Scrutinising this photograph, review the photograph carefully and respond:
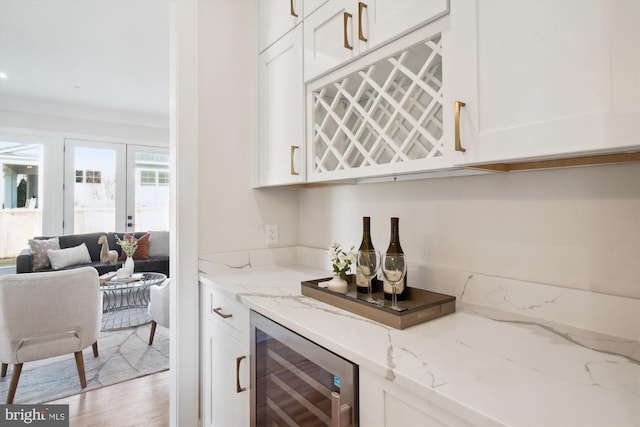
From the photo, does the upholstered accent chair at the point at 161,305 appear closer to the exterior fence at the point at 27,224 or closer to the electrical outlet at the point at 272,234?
the electrical outlet at the point at 272,234

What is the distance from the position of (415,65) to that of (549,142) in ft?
1.87

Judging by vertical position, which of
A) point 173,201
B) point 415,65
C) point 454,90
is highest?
point 415,65

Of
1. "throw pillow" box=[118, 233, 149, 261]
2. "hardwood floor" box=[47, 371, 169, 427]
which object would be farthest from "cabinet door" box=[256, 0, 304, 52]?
"throw pillow" box=[118, 233, 149, 261]

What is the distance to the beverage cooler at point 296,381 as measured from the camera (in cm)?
86

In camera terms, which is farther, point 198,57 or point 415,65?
Answer: point 198,57

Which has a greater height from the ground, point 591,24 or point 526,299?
point 591,24

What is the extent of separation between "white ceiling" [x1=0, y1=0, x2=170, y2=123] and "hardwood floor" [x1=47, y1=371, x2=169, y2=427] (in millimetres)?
2860

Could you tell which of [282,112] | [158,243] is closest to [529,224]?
[282,112]

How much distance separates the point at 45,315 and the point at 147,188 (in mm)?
4110

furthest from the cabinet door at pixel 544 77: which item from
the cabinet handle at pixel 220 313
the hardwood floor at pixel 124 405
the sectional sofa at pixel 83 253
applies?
the sectional sofa at pixel 83 253

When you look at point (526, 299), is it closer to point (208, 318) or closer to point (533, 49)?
point (533, 49)

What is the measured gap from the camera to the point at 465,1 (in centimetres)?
92

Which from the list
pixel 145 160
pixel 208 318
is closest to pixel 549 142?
pixel 208 318

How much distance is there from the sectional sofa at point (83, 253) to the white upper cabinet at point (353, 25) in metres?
4.33
